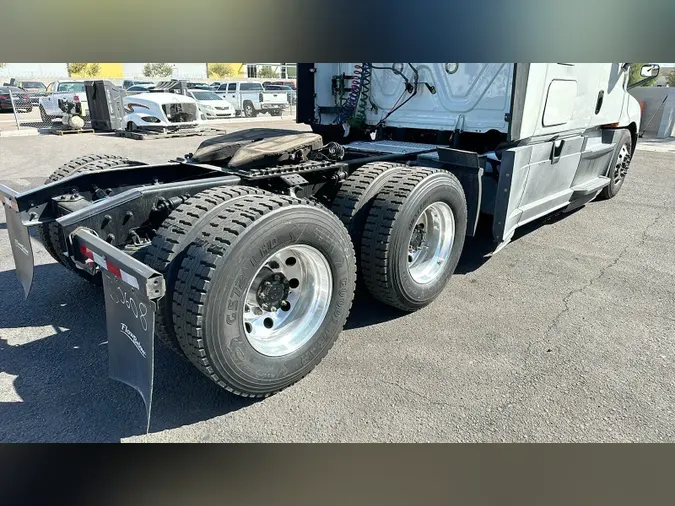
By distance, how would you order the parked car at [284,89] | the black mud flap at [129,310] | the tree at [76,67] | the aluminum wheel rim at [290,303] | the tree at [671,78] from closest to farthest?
1. the tree at [76,67]
2. the black mud flap at [129,310]
3. the aluminum wheel rim at [290,303]
4. the parked car at [284,89]
5. the tree at [671,78]

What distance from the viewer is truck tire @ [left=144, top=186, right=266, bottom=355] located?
271 centimetres

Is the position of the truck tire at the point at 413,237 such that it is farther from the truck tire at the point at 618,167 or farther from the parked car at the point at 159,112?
the parked car at the point at 159,112

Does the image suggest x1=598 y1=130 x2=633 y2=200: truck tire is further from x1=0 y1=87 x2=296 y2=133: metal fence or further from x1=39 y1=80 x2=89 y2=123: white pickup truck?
x1=39 y1=80 x2=89 y2=123: white pickup truck

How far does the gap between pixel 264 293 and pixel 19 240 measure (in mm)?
1914

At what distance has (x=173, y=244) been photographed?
2.75 m

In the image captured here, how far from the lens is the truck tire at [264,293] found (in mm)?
2623

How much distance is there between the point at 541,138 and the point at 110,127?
1517 cm

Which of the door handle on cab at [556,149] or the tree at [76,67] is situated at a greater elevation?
the tree at [76,67]

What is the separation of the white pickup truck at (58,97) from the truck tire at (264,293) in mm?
17925

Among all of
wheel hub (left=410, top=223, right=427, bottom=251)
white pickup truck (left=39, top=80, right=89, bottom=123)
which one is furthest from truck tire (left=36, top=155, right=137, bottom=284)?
white pickup truck (left=39, top=80, right=89, bottom=123)

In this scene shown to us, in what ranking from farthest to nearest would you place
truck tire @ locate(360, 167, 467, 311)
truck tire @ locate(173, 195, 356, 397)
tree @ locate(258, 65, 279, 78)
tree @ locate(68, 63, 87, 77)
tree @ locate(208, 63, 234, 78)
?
tree @ locate(258, 65, 279, 78) < tree @ locate(208, 63, 234, 78) < truck tire @ locate(360, 167, 467, 311) < truck tire @ locate(173, 195, 356, 397) < tree @ locate(68, 63, 87, 77)

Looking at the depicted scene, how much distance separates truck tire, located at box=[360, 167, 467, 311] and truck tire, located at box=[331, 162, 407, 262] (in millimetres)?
51

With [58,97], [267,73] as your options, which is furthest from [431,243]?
[267,73]

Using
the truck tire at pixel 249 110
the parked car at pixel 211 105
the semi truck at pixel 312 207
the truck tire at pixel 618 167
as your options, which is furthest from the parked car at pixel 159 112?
the truck tire at pixel 618 167
